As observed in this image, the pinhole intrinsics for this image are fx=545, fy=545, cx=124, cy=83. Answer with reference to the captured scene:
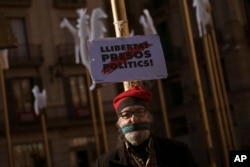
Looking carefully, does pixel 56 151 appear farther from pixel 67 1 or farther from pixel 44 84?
pixel 67 1

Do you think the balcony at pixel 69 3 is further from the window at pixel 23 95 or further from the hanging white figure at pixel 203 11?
the hanging white figure at pixel 203 11

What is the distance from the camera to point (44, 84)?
2153cm

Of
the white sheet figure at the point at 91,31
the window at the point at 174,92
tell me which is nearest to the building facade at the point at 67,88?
the window at the point at 174,92

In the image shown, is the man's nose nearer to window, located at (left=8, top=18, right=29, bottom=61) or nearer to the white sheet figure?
the white sheet figure

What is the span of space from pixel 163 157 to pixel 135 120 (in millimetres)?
249

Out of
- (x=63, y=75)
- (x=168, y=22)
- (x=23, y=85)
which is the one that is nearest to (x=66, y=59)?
(x=63, y=75)

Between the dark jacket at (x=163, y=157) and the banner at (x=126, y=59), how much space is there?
0.53 m

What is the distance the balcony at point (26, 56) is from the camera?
20.9m

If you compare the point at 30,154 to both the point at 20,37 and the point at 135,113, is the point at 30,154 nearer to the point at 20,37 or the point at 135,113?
the point at 20,37

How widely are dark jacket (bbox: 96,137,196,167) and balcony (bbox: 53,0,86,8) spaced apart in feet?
65.7

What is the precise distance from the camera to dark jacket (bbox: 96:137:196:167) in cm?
288

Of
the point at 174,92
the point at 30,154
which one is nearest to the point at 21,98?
the point at 30,154

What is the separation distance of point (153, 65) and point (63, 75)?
18699 millimetres

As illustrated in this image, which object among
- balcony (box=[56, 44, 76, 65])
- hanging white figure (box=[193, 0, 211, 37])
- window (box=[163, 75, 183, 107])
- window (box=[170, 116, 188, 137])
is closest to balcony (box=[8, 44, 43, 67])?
balcony (box=[56, 44, 76, 65])
